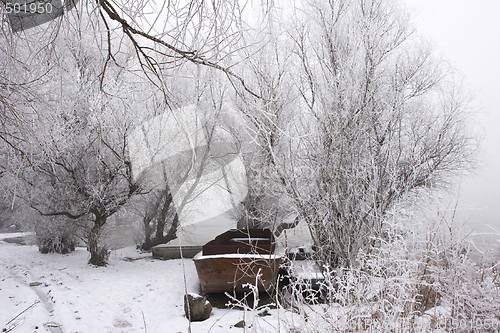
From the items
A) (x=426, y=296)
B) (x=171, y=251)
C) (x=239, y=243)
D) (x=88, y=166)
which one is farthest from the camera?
(x=171, y=251)

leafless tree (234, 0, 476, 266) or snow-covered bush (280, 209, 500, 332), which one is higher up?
leafless tree (234, 0, 476, 266)

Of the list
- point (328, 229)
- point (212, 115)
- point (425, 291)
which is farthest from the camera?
point (212, 115)

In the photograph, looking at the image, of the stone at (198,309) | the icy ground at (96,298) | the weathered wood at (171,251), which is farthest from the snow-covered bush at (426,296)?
the weathered wood at (171,251)

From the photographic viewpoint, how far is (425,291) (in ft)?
9.87

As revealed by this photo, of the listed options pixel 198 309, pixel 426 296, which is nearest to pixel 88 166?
pixel 198 309

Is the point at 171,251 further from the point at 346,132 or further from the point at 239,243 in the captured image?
the point at 346,132

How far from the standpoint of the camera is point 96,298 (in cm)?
594

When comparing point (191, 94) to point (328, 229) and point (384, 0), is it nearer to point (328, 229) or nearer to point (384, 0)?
point (384, 0)

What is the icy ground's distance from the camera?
4.44 metres

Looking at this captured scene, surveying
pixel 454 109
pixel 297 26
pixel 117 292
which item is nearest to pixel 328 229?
pixel 117 292

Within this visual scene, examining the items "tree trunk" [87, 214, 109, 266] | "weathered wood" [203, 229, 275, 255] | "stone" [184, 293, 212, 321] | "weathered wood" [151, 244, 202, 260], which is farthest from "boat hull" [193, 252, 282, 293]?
"weathered wood" [151, 244, 202, 260]

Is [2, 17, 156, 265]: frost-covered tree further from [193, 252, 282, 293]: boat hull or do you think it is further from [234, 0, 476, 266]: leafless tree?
[234, 0, 476, 266]: leafless tree

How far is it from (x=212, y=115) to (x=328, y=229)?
7339mm

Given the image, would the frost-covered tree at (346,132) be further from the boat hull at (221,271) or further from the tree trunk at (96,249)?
the tree trunk at (96,249)
